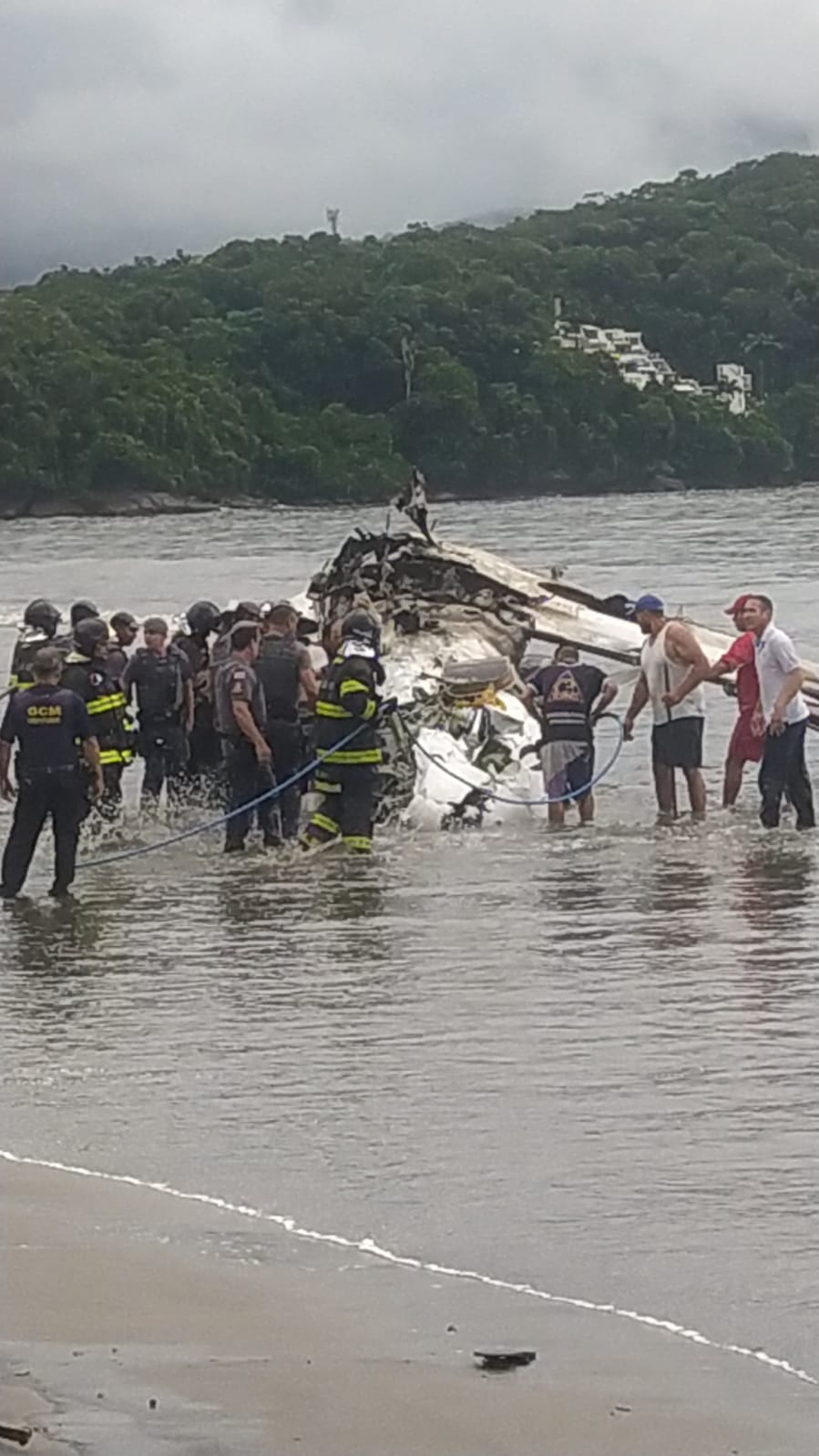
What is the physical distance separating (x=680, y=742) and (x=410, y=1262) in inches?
352

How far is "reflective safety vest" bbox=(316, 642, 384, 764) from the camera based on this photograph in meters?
13.8

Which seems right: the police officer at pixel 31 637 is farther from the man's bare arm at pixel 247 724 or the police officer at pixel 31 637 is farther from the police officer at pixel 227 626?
the man's bare arm at pixel 247 724

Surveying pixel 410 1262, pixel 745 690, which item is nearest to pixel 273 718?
pixel 745 690

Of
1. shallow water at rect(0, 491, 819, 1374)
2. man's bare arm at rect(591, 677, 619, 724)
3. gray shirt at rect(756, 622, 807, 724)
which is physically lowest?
shallow water at rect(0, 491, 819, 1374)

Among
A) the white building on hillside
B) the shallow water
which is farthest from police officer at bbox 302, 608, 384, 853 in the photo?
the white building on hillside

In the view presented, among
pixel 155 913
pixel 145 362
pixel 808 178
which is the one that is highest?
pixel 808 178

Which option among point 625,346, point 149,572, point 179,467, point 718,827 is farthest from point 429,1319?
point 625,346

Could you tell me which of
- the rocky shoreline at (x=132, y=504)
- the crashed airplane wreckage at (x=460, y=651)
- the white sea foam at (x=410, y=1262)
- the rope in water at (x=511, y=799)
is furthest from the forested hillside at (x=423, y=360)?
the white sea foam at (x=410, y=1262)

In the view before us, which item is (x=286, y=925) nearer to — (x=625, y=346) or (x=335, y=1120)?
(x=335, y=1120)

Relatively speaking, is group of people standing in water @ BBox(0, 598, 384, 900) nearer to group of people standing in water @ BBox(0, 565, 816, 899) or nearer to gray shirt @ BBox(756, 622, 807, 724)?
group of people standing in water @ BBox(0, 565, 816, 899)

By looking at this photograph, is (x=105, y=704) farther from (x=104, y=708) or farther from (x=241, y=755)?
(x=241, y=755)

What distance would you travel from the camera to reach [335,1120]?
8547 millimetres

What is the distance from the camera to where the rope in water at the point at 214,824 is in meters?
13.9

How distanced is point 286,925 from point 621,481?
254ft
